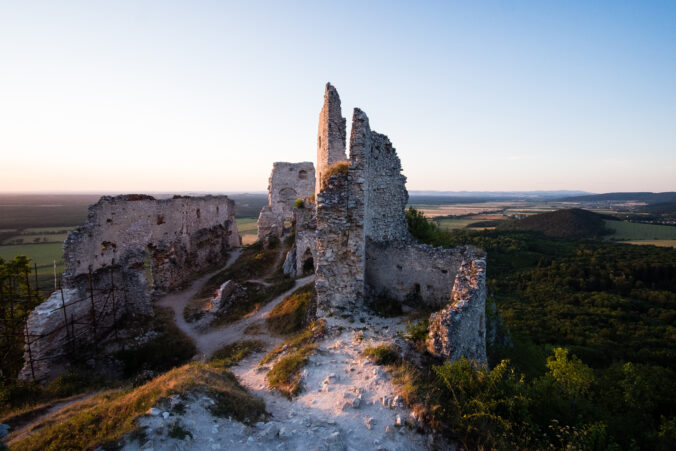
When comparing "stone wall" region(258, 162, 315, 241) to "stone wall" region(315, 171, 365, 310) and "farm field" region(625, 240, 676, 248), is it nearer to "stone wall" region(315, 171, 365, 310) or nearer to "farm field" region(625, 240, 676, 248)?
"stone wall" region(315, 171, 365, 310)

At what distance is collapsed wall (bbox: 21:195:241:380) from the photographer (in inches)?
393

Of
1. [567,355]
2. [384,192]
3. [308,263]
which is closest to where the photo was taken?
[384,192]

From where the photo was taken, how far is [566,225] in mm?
60844

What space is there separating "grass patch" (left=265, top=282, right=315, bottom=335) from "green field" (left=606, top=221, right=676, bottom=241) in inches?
2548

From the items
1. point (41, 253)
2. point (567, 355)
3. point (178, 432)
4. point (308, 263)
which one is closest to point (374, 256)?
point (308, 263)

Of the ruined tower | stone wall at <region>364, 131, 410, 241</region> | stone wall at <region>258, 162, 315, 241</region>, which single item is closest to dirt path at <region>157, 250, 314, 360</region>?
stone wall at <region>364, 131, 410, 241</region>

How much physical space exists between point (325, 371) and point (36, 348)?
31.1 feet

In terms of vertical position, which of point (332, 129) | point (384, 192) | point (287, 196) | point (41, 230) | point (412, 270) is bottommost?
point (41, 230)

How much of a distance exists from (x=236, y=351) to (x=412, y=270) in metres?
5.98

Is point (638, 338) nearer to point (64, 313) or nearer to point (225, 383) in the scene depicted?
point (225, 383)

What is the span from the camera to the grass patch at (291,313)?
10.6m

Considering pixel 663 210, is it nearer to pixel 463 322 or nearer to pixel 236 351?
pixel 463 322

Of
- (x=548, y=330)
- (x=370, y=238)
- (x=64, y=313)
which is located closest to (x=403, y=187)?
(x=370, y=238)

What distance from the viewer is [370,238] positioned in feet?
32.4
